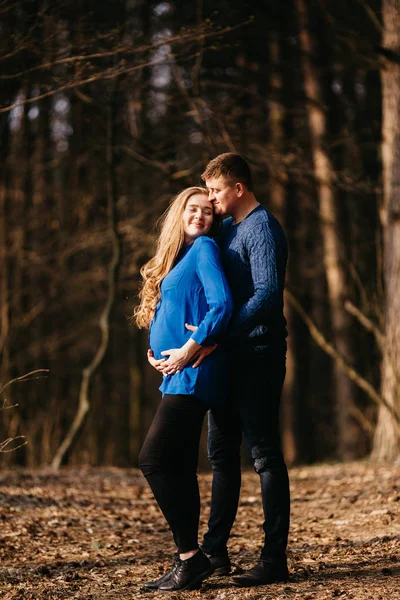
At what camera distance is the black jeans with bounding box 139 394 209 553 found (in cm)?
409

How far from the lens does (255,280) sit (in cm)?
412

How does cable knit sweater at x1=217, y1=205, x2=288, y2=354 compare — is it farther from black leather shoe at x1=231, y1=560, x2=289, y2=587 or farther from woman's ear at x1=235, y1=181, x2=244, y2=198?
black leather shoe at x1=231, y1=560, x2=289, y2=587

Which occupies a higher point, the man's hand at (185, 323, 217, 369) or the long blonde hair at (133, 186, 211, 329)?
the long blonde hair at (133, 186, 211, 329)

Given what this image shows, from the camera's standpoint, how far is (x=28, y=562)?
5195mm

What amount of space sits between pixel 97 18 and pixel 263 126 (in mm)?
7048

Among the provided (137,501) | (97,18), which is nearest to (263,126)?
(97,18)

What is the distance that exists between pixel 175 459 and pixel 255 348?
2.22 ft

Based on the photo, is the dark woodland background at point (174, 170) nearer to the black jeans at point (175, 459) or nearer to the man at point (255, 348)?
the man at point (255, 348)

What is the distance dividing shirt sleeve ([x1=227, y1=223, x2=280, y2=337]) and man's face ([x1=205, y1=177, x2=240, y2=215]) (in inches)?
8.9

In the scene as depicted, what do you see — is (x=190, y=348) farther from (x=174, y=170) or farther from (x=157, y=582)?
(x=174, y=170)

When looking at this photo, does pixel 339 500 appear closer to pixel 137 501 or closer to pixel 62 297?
pixel 137 501

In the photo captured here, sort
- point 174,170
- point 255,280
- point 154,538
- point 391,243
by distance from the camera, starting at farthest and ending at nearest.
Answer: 1. point 174,170
2. point 391,243
3. point 154,538
4. point 255,280

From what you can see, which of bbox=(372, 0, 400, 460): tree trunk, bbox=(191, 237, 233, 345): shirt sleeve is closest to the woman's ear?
bbox=(191, 237, 233, 345): shirt sleeve

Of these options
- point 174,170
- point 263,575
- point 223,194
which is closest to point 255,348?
point 223,194
